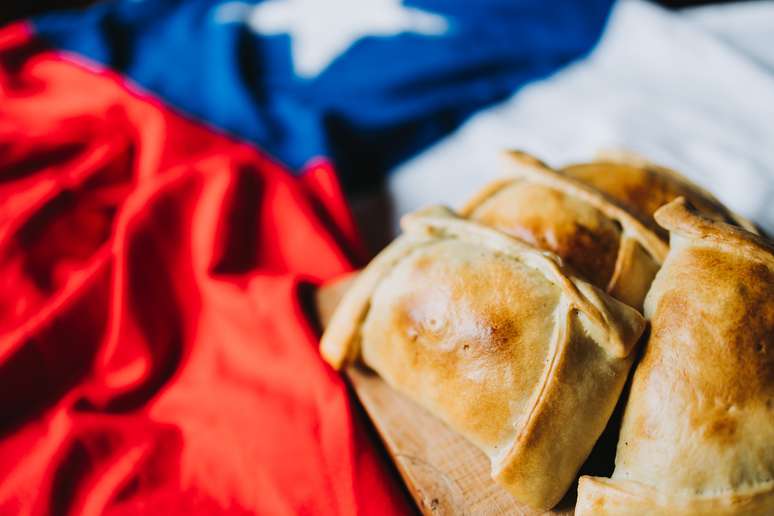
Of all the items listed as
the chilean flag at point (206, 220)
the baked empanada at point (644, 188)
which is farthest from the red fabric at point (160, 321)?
the baked empanada at point (644, 188)

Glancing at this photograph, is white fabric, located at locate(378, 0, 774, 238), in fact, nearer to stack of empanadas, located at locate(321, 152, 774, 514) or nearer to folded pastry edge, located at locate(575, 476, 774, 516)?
stack of empanadas, located at locate(321, 152, 774, 514)

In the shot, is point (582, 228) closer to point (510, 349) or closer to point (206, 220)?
point (510, 349)

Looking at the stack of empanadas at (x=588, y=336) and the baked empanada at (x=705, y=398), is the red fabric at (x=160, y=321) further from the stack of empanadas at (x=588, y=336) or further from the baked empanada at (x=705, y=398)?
the baked empanada at (x=705, y=398)

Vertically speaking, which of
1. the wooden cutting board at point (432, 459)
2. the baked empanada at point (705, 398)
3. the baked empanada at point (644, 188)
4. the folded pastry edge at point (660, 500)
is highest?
the baked empanada at point (644, 188)

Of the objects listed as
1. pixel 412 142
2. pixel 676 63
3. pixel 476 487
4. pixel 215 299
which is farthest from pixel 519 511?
pixel 676 63

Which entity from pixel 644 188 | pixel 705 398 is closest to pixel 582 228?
pixel 644 188

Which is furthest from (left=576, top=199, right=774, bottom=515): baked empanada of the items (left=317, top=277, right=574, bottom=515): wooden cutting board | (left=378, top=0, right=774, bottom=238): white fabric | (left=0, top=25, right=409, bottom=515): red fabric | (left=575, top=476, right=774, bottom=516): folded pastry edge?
(left=378, top=0, right=774, bottom=238): white fabric
